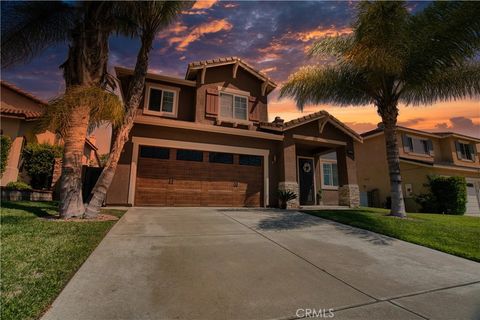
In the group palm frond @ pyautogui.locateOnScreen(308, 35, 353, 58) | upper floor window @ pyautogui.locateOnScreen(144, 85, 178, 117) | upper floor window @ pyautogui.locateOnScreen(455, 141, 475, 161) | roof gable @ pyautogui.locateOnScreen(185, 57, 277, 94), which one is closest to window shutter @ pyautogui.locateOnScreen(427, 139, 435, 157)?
upper floor window @ pyautogui.locateOnScreen(455, 141, 475, 161)

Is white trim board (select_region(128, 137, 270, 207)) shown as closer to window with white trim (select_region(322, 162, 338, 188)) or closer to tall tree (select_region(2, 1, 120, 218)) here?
tall tree (select_region(2, 1, 120, 218))

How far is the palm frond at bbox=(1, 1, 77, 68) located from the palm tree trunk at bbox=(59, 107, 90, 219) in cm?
364

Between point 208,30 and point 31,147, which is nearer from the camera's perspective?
point 208,30

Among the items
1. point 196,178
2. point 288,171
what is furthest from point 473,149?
point 196,178

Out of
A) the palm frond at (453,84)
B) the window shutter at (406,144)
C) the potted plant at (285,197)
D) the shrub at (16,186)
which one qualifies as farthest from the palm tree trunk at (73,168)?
the window shutter at (406,144)

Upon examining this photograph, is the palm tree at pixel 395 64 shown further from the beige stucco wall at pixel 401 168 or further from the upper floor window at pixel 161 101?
the beige stucco wall at pixel 401 168

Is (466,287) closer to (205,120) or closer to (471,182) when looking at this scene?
(205,120)

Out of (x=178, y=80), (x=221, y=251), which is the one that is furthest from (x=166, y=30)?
(x=221, y=251)

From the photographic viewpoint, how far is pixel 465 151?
24.4 m

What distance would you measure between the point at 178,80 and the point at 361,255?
1126cm

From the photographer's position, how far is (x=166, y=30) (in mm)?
8648

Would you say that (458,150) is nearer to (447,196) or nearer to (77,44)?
(447,196)

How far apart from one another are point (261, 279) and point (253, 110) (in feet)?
37.5

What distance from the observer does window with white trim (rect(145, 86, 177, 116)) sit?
39.4 ft
